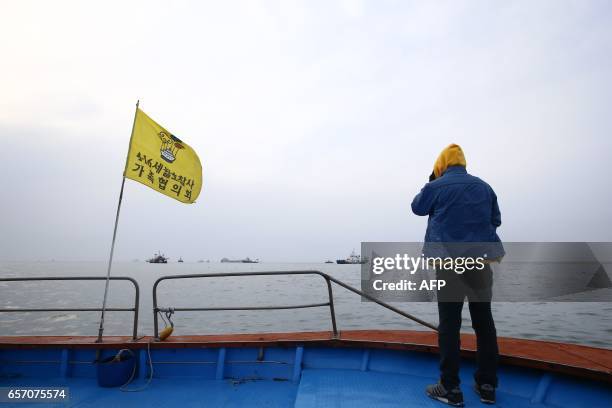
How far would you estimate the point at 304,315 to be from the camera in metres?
17.2

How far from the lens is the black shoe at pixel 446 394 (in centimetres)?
247

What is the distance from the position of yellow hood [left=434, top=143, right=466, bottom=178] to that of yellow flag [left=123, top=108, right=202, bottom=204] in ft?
11.4

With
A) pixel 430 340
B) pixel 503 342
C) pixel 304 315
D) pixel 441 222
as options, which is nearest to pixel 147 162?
pixel 441 222

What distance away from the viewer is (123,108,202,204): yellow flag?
3.90 meters

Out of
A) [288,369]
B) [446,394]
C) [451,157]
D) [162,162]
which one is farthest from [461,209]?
[162,162]

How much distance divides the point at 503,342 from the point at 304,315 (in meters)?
14.7

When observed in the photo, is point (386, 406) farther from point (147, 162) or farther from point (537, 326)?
point (537, 326)

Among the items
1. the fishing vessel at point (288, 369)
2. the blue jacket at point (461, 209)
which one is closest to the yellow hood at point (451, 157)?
the blue jacket at point (461, 209)

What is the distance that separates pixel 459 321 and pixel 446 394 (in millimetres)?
633

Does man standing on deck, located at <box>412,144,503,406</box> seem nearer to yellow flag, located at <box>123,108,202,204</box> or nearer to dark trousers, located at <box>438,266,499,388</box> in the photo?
dark trousers, located at <box>438,266,499,388</box>

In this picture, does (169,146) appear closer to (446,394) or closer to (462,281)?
(462,281)

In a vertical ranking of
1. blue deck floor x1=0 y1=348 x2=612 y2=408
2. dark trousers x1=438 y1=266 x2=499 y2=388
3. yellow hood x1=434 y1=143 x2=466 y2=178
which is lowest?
blue deck floor x1=0 y1=348 x2=612 y2=408

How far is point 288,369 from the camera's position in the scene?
3387 millimetres

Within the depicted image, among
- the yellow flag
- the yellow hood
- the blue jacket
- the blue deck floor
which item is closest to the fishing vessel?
the blue deck floor
